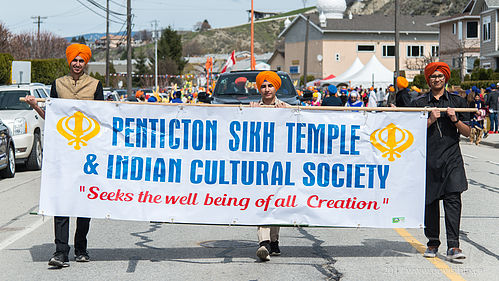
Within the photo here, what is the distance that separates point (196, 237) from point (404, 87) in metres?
6.48

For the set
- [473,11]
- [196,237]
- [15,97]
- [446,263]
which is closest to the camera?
[446,263]

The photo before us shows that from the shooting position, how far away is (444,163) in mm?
7844

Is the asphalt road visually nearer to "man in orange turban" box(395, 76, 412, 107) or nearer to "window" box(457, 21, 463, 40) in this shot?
"man in orange turban" box(395, 76, 412, 107)

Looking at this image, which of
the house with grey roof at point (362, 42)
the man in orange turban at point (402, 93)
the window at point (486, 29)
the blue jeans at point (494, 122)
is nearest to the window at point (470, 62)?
the window at point (486, 29)

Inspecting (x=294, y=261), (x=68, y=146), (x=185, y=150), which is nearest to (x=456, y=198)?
(x=294, y=261)

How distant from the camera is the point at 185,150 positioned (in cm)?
790

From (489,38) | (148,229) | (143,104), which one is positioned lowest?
(148,229)

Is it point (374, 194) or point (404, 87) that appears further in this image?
point (404, 87)

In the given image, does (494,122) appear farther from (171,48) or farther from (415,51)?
(171,48)

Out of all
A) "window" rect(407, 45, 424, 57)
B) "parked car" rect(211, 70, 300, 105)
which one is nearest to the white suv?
"parked car" rect(211, 70, 300, 105)

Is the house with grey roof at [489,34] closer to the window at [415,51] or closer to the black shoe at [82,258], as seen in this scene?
the window at [415,51]

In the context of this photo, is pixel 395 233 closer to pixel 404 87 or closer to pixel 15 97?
pixel 404 87

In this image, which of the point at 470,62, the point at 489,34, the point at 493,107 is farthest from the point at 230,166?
the point at 470,62

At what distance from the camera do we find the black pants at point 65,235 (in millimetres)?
7500
